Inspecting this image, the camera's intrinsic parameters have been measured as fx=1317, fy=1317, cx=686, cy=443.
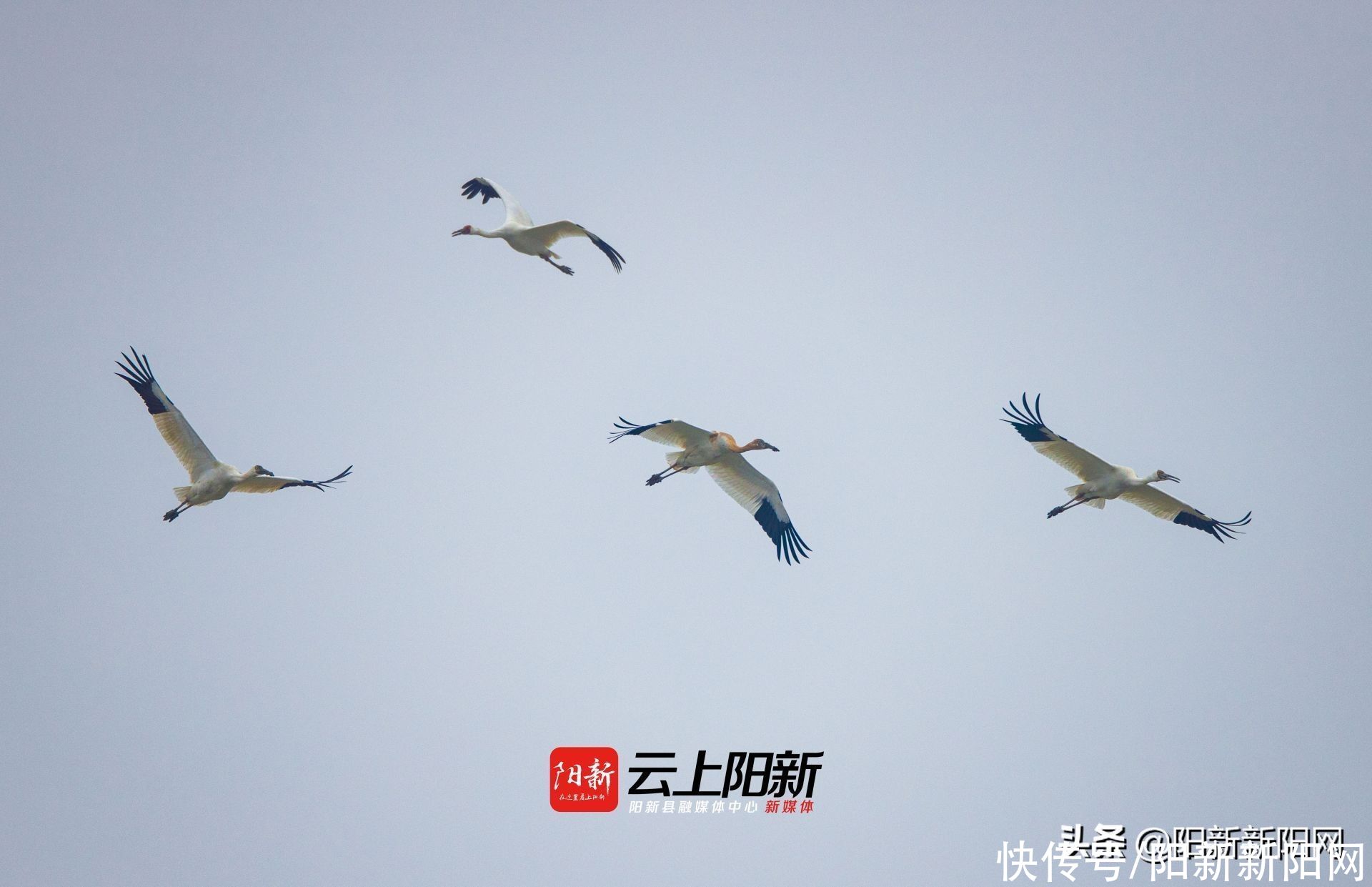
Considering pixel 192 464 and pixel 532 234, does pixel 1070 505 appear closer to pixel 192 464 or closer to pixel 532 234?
pixel 532 234

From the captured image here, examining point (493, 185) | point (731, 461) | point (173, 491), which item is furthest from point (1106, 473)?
point (173, 491)

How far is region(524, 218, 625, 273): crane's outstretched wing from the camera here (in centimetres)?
2119

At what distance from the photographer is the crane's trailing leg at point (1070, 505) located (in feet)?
69.6

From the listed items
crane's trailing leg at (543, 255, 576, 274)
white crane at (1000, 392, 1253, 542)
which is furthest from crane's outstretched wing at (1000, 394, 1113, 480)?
crane's trailing leg at (543, 255, 576, 274)

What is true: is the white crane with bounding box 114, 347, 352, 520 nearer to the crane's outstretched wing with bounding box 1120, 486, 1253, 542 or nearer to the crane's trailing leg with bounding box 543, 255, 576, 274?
the crane's trailing leg with bounding box 543, 255, 576, 274

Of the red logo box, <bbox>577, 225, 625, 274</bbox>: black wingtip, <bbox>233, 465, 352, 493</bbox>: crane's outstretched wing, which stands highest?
<bbox>577, 225, 625, 274</bbox>: black wingtip

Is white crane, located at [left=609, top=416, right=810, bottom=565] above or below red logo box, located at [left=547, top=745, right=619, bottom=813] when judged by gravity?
above

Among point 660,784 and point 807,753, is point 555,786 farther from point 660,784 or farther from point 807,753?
point 807,753

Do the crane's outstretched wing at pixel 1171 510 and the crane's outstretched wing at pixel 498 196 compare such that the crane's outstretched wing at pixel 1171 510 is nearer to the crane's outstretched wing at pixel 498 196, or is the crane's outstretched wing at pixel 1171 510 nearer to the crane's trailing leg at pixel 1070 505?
the crane's trailing leg at pixel 1070 505

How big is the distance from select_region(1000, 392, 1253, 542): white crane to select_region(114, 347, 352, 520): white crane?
1116cm

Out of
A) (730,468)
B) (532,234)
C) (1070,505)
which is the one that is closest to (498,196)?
(532,234)

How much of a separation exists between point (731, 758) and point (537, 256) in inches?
361

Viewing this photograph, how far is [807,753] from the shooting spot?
2192 centimetres

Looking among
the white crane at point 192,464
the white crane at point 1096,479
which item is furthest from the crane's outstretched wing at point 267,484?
the white crane at point 1096,479
